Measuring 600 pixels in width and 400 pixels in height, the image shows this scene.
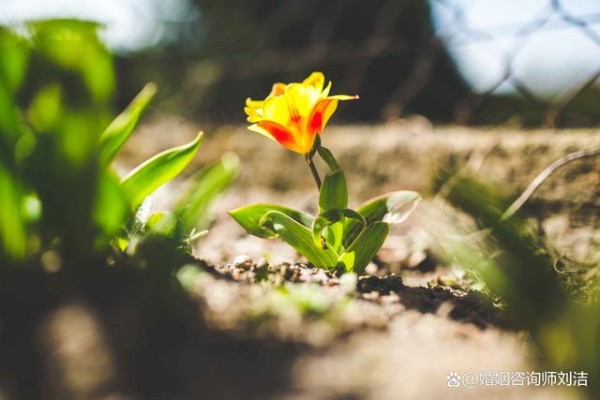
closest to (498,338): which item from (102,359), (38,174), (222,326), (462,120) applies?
(222,326)

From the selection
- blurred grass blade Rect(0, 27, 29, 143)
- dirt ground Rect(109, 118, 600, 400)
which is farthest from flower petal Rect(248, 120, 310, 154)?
blurred grass blade Rect(0, 27, 29, 143)

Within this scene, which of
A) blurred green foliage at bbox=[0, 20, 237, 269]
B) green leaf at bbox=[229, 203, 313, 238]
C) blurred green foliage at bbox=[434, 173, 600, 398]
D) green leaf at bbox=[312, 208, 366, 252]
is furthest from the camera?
green leaf at bbox=[229, 203, 313, 238]

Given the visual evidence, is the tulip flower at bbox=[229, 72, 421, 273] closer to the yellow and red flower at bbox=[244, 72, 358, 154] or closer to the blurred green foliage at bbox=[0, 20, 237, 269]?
the yellow and red flower at bbox=[244, 72, 358, 154]

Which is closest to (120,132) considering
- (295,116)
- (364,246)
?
(295,116)

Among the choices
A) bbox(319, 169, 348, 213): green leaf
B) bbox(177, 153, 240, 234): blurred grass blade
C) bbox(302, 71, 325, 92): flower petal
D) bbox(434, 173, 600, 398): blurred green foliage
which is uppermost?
bbox(302, 71, 325, 92): flower petal

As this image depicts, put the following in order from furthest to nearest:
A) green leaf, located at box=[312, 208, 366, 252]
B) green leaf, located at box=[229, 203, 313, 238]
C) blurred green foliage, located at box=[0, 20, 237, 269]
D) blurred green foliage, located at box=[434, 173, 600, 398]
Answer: green leaf, located at box=[229, 203, 313, 238] < green leaf, located at box=[312, 208, 366, 252] < blurred green foliage, located at box=[0, 20, 237, 269] < blurred green foliage, located at box=[434, 173, 600, 398]

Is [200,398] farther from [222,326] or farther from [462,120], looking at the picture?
[462,120]

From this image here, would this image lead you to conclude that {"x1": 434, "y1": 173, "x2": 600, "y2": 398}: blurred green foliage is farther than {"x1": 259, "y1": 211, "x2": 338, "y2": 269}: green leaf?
No

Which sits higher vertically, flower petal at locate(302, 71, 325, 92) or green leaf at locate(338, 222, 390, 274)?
flower petal at locate(302, 71, 325, 92)
